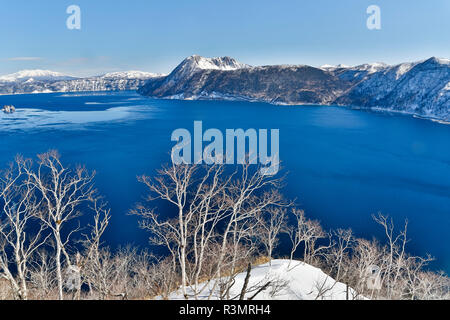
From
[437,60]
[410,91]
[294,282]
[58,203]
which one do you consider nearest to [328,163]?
[294,282]

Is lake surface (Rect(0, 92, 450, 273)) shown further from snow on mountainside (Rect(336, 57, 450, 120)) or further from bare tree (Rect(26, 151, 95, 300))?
snow on mountainside (Rect(336, 57, 450, 120))

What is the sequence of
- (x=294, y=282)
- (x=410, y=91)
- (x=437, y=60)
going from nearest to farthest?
(x=294, y=282) < (x=410, y=91) < (x=437, y=60)

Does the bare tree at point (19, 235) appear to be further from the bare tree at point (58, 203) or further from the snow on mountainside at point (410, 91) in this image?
the snow on mountainside at point (410, 91)

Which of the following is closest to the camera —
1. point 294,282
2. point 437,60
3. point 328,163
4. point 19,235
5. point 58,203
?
point 19,235

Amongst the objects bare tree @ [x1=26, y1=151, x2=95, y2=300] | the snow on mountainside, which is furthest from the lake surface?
the snow on mountainside

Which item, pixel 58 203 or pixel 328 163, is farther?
pixel 328 163

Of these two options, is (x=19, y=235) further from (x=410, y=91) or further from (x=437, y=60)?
(x=437, y=60)

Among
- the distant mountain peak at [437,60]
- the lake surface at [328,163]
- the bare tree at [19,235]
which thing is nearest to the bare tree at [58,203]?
the bare tree at [19,235]
